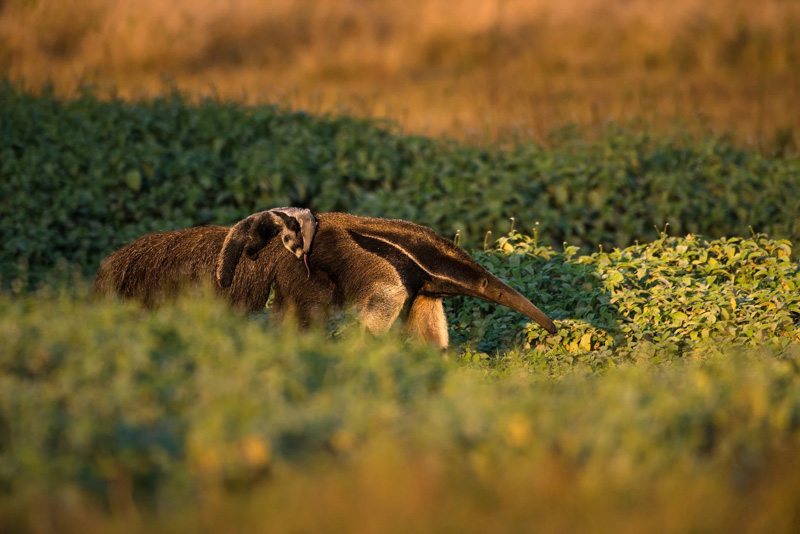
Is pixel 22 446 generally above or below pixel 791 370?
above

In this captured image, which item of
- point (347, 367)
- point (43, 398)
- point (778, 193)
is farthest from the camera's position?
point (778, 193)

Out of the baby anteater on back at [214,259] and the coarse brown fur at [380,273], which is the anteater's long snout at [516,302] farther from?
the baby anteater on back at [214,259]

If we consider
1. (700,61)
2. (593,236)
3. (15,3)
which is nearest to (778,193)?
(593,236)

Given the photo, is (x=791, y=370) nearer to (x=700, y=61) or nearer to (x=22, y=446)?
(x=22, y=446)

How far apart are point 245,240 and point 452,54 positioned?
12876 mm

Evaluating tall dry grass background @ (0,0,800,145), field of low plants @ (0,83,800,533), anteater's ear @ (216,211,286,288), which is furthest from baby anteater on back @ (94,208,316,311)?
tall dry grass background @ (0,0,800,145)

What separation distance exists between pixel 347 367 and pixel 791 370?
8.32ft

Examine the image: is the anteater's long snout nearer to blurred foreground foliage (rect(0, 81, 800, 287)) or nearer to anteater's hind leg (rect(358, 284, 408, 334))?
anteater's hind leg (rect(358, 284, 408, 334))

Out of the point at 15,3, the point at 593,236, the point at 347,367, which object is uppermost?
the point at 15,3

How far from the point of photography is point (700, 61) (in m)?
18.1

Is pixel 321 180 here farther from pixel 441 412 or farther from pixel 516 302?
pixel 441 412

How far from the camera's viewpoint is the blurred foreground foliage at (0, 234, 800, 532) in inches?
124

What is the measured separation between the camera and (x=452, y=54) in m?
18.5

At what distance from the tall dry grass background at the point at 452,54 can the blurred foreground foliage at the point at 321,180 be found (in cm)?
235
